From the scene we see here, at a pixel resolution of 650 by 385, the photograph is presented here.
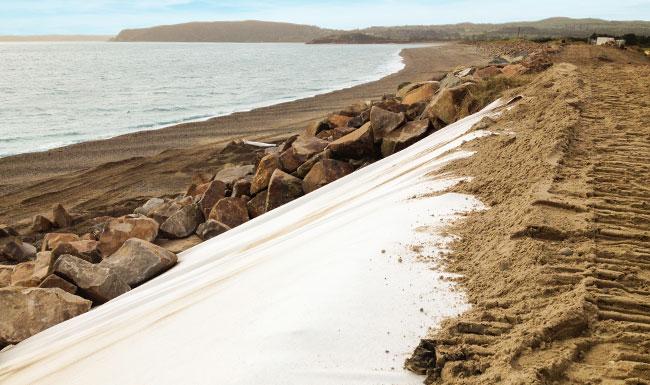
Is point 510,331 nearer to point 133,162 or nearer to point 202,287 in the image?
point 202,287

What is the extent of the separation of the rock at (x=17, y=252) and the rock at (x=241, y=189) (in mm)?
2526

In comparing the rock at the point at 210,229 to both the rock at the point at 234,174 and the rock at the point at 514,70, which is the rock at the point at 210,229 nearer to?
the rock at the point at 234,174

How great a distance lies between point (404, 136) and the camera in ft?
22.2

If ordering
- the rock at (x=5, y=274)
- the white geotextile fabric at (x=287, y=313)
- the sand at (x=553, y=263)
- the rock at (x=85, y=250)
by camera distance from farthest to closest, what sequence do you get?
1. the rock at (x=5, y=274)
2. the rock at (x=85, y=250)
3. the white geotextile fabric at (x=287, y=313)
4. the sand at (x=553, y=263)

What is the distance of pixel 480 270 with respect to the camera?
8.39 feet

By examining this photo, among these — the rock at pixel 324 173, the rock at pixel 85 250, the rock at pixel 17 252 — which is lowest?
the rock at pixel 17 252

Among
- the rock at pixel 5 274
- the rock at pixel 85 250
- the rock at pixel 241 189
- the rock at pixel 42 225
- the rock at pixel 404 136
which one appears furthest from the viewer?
the rock at pixel 42 225

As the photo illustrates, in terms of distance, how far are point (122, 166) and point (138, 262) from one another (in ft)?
22.6

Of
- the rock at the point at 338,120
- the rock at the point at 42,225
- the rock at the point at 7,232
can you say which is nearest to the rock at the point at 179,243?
the rock at the point at 42,225

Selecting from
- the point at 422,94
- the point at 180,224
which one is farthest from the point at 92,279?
the point at 422,94

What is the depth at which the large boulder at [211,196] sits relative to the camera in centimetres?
683

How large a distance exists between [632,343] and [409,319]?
0.81m

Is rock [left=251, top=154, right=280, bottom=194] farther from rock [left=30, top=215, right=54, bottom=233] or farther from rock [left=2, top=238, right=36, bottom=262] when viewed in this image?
rock [left=30, top=215, right=54, bottom=233]

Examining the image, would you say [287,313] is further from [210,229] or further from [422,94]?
[422,94]
